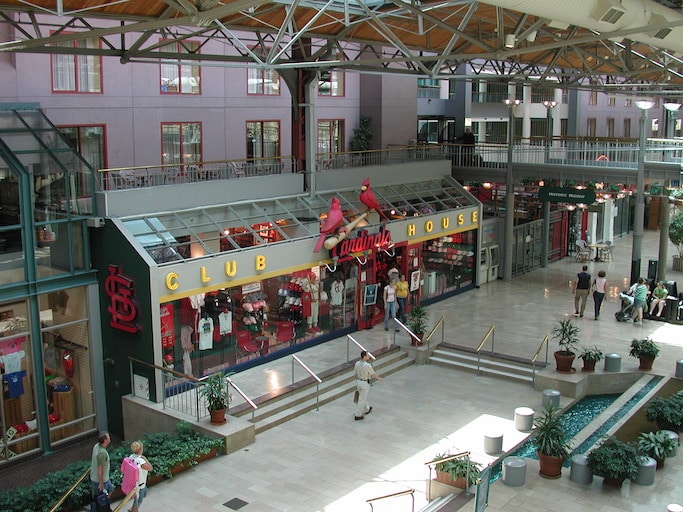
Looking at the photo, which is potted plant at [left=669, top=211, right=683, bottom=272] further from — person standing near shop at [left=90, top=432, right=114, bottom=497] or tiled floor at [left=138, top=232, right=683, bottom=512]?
person standing near shop at [left=90, top=432, right=114, bottom=497]

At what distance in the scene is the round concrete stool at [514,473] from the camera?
13.8m

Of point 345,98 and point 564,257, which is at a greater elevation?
point 345,98

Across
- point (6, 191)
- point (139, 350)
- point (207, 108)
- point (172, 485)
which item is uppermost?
point (207, 108)

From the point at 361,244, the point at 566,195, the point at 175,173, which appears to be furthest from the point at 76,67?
the point at 566,195

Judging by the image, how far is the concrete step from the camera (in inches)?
789

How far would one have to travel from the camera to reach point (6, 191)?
1686 cm

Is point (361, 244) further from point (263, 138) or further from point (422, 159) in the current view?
point (422, 159)

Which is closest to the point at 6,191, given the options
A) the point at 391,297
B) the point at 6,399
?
the point at 6,399

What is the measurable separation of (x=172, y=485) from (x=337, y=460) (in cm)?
315

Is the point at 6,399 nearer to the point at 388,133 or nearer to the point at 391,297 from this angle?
the point at 391,297

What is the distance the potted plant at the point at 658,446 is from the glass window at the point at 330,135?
18.6 meters

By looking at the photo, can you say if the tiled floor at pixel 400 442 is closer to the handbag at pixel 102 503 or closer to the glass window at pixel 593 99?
the handbag at pixel 102 503

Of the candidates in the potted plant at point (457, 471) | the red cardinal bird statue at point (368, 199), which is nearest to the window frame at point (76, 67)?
the red cardinal bird statue at point (368, 199)

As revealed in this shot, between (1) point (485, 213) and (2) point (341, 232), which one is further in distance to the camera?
(1) point (485, 213)
